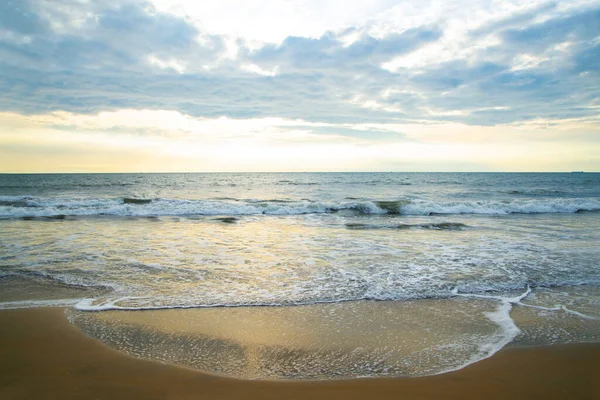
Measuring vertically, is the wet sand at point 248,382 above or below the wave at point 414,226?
above

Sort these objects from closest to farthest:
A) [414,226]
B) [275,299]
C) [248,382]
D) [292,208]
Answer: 1. [248,382]
2. [275,299]
3. [414,226]
4. [292,208]

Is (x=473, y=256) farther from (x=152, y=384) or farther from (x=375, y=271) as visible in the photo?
(x=152, y=384)

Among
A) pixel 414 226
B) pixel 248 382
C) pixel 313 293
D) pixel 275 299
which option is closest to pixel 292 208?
pixel 414 226

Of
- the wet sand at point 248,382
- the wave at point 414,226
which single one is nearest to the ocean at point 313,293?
the wet sand at point 248,382

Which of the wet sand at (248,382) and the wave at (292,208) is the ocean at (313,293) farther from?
the wave at (292,208)

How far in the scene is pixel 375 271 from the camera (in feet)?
24.8

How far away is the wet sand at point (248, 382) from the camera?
128 inches

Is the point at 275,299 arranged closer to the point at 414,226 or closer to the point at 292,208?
the point at 414,226

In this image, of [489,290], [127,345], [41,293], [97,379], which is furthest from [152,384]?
[489,290]

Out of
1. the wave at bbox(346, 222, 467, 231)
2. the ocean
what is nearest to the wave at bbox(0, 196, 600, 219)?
the wave at bbox(346, 222, 467, 231)

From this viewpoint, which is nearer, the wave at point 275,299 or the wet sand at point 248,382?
the wet sand at point 248,382

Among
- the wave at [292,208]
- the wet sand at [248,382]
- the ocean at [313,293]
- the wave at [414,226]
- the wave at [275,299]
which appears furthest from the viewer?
the wave at [292,208]

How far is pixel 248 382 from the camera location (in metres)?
3.43

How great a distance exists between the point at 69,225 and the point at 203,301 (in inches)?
480
